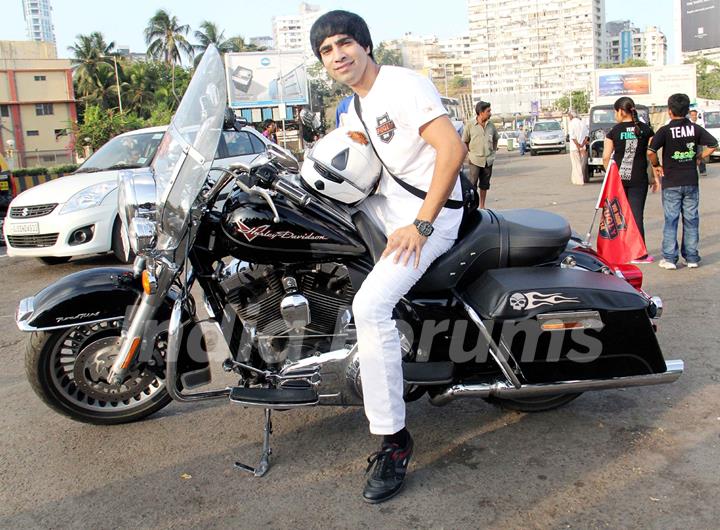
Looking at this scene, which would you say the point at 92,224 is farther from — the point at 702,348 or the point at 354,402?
the point at 702,348

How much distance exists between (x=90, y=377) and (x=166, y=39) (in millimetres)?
71613

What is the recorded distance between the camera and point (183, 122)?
3.26 metres

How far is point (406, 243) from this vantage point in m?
2.95

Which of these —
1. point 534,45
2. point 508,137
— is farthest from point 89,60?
point 534,45

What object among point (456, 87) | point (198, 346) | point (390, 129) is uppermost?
point (456, 87)

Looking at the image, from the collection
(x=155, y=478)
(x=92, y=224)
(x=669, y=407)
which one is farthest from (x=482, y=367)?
(x=92, y=224)

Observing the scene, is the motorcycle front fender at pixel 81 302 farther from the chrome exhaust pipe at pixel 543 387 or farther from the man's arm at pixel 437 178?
the chrome exhaust pipe at pixel 543 387

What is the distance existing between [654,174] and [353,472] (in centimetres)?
563

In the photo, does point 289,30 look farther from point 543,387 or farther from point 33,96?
point 543,387

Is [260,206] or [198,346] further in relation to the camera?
[198,346]

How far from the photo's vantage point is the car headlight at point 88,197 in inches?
315

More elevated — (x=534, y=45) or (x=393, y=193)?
(x=534, y=45)

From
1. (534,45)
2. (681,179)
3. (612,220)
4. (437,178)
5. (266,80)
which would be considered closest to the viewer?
(437,178)

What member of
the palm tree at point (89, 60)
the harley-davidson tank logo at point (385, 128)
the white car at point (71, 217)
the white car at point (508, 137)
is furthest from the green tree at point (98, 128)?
the palm tree at point (89, 60)
